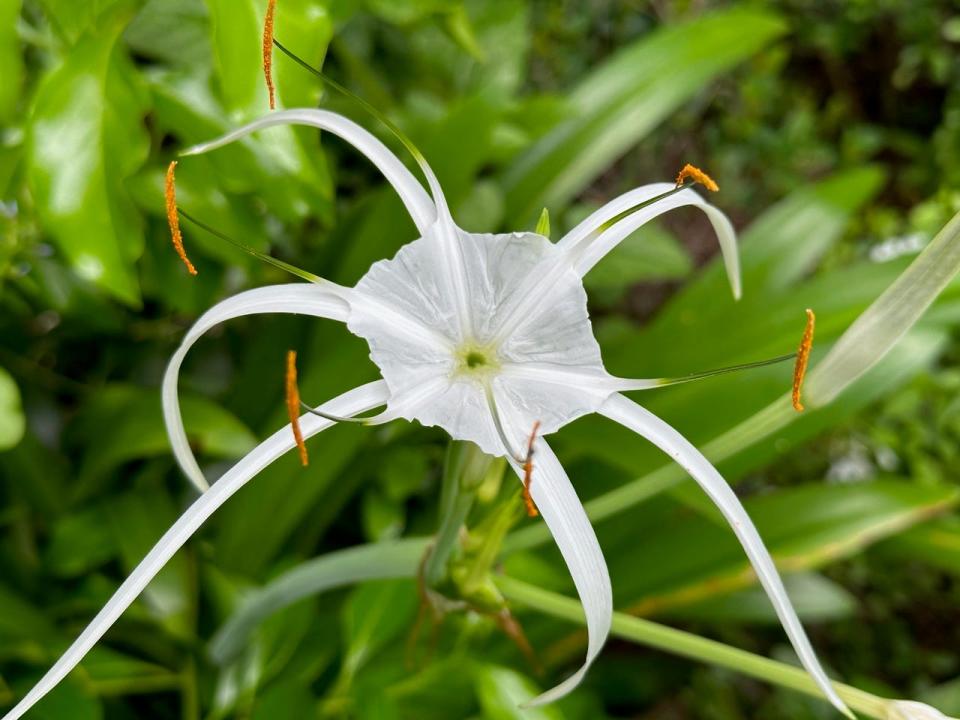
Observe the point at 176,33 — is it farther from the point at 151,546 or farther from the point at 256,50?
the point at 151,546

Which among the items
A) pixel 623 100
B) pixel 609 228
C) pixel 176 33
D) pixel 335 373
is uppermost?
pixel 623 100

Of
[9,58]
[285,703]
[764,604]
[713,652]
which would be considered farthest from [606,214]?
[764,604]

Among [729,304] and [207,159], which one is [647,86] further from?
[207,159]

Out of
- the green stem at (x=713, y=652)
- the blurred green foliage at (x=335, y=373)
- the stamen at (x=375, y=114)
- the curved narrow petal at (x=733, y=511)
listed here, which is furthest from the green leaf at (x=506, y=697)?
the stamen at (x=375, y=114)

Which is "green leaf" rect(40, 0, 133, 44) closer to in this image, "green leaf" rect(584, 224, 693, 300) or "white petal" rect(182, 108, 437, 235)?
"white petal" rect(182, 108, 437, 235)

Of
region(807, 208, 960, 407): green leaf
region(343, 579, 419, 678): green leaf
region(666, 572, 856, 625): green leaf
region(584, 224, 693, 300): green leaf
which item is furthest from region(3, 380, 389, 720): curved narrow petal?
region(666, 572, 856, 625): green leaf

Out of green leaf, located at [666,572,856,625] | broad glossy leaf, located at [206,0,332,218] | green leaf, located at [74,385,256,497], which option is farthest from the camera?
green leaf, located at [666,572,856,625]

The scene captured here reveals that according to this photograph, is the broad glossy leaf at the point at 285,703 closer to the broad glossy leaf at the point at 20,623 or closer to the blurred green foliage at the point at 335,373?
the blurred green foliage at the point at 335,373
